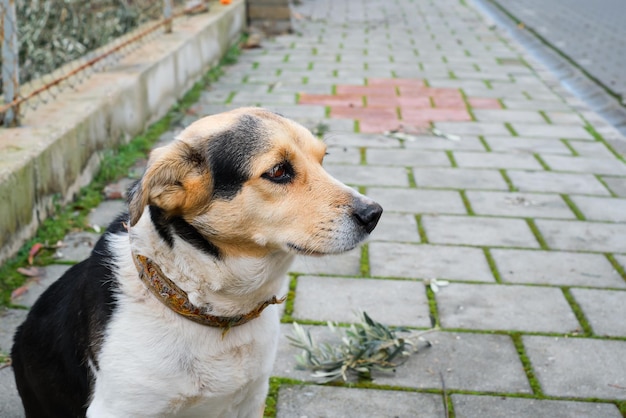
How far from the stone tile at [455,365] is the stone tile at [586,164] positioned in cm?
294

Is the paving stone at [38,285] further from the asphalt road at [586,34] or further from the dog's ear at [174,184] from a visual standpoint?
the asphalt road at [586,34]

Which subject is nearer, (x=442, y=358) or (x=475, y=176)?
(x=442, y=358)

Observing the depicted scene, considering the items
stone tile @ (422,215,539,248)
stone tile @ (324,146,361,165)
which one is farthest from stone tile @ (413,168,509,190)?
stone tile @ (422,215,539,248)

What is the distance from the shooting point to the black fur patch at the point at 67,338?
2586 mm

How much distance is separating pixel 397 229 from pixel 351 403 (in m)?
1.96

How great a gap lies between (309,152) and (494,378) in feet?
4.78

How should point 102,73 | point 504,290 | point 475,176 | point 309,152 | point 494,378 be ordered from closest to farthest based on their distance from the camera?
point 309,152, point 494,378, point 504,290, point 475,176, point 102,73

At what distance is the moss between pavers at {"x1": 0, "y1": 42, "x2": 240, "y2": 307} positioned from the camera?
13.9 ft

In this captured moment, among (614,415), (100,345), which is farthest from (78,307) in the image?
(614,415)

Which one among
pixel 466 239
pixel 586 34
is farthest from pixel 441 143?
pixel 586 34

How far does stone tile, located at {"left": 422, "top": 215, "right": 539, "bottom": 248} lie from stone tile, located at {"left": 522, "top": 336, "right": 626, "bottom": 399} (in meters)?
1.19

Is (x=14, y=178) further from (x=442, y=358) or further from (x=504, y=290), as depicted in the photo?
(x=504, y=290)

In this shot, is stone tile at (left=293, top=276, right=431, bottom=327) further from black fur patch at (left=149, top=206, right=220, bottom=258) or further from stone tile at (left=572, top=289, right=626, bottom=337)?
black fur patch at (left=149, top=206, right=220, bottom=258)

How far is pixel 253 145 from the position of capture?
8.70 ft
